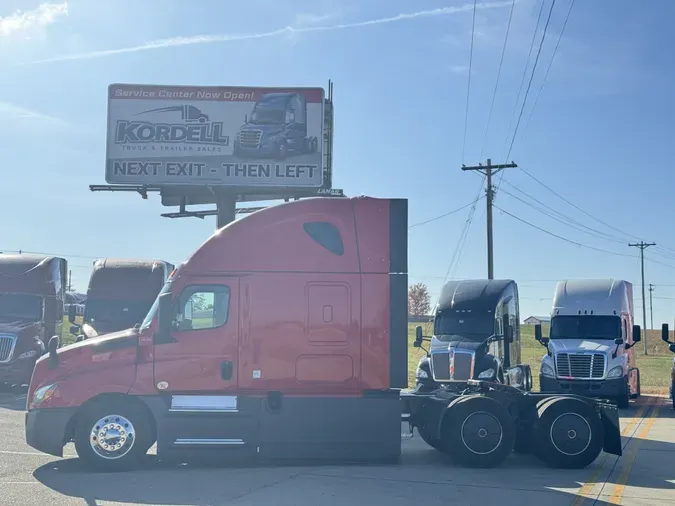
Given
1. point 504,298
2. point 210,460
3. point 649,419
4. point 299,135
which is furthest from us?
point 299,135

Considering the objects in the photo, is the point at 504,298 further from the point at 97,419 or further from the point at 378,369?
the point at 97,419

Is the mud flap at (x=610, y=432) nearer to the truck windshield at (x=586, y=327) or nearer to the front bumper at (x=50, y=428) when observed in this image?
the front bumper at (x=50, y=428)

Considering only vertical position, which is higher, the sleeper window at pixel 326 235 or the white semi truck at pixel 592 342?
the sleeper window at pixel 326 235

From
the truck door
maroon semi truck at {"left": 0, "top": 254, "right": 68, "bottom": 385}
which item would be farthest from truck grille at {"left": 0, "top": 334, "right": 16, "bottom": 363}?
the truck door

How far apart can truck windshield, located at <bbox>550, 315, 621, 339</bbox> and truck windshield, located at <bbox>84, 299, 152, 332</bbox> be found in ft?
38.8

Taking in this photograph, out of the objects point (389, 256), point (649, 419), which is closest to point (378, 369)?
point (389, 256)

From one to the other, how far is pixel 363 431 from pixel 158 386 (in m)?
2.87

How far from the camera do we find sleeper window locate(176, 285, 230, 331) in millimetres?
10875

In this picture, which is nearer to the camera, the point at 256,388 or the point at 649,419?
the point at 256,388

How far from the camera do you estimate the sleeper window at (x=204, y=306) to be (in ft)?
35.7

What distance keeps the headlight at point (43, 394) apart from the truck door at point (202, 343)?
4.53 ft

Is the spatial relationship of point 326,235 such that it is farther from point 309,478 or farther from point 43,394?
point 43,394

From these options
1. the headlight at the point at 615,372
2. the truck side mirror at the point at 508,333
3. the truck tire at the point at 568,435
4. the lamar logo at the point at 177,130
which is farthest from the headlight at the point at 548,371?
the lamar logo at the point at 177,130

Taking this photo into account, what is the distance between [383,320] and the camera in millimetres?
10891
